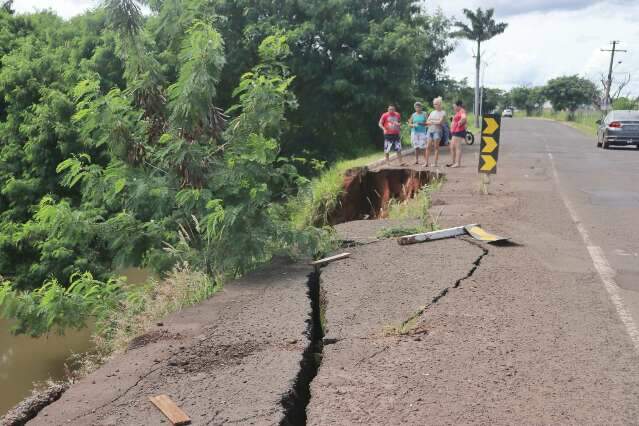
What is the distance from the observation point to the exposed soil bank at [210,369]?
3.54 m

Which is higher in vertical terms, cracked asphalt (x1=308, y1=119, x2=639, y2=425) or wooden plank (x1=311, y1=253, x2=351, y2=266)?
cracked asphalt (x1=308, y1=119, x2=639, y2=425)

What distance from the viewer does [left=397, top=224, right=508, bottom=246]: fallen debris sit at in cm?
742

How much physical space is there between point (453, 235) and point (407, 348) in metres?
3.64

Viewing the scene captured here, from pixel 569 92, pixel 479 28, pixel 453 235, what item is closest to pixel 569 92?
pixel 569 92

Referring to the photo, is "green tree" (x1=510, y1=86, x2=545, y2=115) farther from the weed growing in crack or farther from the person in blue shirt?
the weed growing in crack

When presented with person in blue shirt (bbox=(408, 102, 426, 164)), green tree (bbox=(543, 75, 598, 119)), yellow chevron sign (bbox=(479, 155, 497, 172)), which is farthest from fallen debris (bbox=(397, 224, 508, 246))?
green tree (bbox=(543, 75, 598, 119))

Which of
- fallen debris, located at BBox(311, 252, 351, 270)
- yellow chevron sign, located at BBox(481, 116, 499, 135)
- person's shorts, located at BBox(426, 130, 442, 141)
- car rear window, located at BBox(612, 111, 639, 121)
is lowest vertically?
fallen debris, located at BBox(311, 252, 351, 270)

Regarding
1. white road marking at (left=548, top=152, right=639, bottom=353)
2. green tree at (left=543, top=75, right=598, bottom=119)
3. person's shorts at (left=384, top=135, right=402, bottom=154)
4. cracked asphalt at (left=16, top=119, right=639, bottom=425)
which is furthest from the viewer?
green tree at (left=543, top=75, right=598, bottom=119)

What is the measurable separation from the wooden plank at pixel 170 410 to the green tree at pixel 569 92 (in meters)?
91.3

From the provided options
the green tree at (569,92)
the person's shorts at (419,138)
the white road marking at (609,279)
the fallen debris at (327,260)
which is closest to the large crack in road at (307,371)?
the fallen debris at (327,260)

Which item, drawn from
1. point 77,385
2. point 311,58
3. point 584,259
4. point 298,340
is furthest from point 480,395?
point 311,58

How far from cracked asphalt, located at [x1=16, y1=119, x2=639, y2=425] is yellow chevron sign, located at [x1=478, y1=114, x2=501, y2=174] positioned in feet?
11.4

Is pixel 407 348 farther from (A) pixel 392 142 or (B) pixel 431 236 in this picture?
(A) pixel 392 142

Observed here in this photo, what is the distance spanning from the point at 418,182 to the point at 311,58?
1114cm
